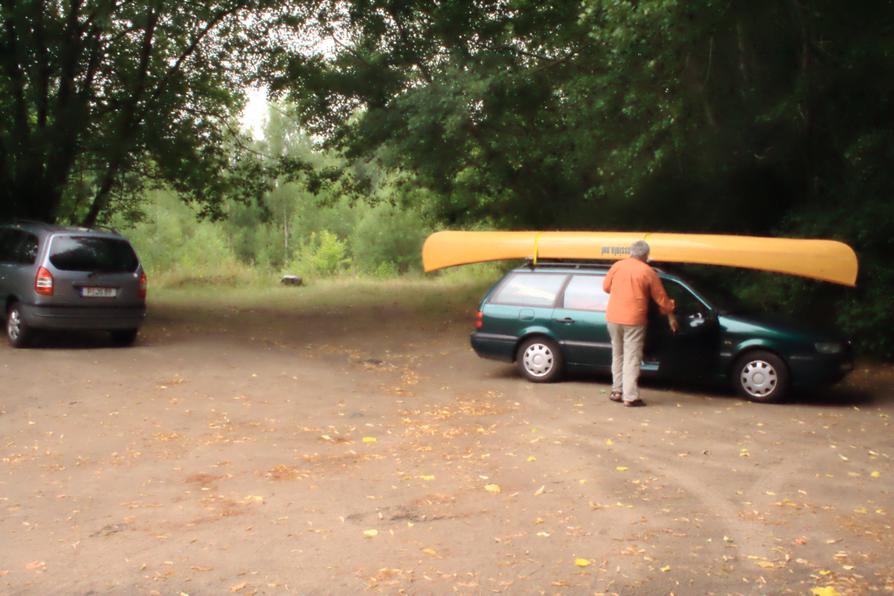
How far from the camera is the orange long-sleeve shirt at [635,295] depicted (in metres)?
11.3

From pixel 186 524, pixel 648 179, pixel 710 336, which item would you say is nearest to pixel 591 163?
pixel 648 179

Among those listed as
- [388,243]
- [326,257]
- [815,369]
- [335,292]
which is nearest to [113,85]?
[335,292]

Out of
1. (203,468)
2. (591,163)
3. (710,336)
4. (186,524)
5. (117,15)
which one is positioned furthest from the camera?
(117,15)

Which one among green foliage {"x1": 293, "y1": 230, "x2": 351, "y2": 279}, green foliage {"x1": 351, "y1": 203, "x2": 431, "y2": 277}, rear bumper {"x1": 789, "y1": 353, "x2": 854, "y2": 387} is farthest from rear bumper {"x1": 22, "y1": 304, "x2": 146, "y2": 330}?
green foliage {"x1": 293, "y1": 230, "x2": 351, "y2": 279}

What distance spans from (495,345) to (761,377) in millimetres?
3449

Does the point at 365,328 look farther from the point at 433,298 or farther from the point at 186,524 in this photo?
the point at 186,524

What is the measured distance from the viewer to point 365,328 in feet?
67.6

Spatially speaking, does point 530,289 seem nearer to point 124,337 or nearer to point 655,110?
A: point 655,110

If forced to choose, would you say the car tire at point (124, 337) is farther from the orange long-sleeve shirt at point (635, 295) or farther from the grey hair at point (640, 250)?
the grey hair at point (640, 250)

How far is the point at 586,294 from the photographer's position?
12883 mm

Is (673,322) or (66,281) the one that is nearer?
(673,322)

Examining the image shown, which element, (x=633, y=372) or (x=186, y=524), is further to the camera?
(x=633, y=372)

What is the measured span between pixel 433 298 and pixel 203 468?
2015 cm

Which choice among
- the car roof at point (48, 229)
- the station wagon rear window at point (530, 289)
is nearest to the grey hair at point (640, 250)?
the station wagon rear window at point (530, 289)
